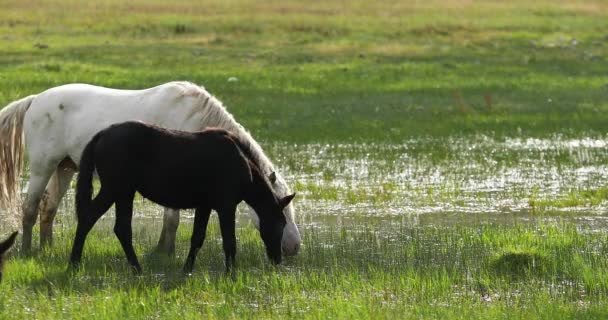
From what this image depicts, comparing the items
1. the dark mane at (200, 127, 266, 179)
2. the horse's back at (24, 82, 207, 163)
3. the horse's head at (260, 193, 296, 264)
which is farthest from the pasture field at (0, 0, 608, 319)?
the horse's back at (24, 82, 207, 163)

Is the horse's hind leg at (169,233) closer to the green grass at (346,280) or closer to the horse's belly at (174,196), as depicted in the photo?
the green grass at (346,280)

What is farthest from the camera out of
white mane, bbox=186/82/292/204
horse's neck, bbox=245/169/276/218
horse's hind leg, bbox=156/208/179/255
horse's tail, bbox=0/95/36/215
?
horse's tail, bbox=0/95/36/215

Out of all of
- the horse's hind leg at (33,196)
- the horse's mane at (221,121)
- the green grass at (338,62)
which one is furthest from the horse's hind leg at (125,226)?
the green grass at (338,62)

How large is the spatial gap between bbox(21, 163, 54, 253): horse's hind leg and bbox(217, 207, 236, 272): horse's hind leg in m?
2.18

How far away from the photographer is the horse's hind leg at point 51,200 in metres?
10.8

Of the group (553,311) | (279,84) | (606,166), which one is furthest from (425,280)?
(279,84)

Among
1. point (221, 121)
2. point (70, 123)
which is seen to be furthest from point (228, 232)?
point (70, 123)

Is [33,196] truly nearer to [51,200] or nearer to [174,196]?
[51,200]

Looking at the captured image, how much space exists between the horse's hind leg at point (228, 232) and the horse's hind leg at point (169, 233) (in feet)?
3.35

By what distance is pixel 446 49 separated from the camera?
35.2 m

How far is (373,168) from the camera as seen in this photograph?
626 inches

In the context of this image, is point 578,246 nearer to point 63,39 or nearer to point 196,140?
point 196,140

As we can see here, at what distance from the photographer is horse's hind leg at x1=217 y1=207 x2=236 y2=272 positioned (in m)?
9.15

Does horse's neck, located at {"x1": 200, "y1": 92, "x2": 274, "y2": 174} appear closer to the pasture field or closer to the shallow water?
the pasture field
